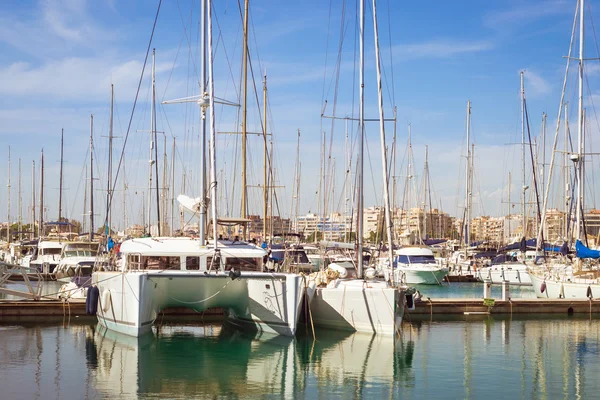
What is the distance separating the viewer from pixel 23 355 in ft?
67.7

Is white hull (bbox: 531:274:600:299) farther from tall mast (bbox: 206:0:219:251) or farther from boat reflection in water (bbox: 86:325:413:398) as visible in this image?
tall mast (bbox: 206:0:219:251)

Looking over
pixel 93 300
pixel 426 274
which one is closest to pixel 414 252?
pixel 426 274

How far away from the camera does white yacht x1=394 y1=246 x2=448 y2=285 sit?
4994 cm

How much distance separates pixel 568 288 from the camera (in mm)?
33625

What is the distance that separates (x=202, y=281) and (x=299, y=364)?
377cm

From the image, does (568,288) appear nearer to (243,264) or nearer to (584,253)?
(584,253)

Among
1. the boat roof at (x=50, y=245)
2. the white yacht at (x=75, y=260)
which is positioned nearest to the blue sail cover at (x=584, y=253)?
the white yacht at (x=75, y=260)

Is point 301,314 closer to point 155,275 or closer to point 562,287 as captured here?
point 155,275

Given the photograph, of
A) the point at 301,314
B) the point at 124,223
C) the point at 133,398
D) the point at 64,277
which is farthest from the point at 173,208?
the point at 133,398

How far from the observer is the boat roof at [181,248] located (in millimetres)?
22594

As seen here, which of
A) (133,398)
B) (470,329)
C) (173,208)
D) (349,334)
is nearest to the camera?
(133,398)

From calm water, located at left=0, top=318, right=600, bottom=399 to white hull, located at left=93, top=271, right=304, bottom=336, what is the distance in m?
0.59

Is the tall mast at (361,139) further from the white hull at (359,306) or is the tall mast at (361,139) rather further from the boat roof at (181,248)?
the boat roof at (181,248)

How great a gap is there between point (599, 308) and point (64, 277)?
32.9 metres
